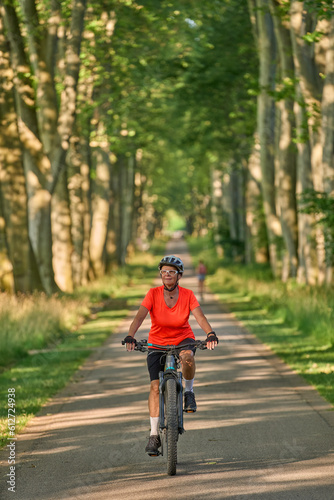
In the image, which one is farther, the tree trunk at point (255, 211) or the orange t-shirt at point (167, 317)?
the tree trunk at point (255, 211)

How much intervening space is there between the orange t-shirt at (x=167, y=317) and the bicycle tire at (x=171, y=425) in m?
0.51

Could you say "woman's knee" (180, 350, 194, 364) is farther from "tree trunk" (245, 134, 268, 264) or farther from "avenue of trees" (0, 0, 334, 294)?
"tree trunk" (245, 134, 268, 264)

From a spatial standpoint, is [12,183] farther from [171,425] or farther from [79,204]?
[171,425]

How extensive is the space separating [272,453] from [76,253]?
25940 millimetres

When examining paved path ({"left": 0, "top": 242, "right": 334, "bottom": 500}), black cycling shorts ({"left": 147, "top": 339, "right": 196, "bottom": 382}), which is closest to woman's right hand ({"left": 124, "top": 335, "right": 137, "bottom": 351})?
black cycling shorts ({"left": 147, "top": 339, "right": 196, "bottom": 382})

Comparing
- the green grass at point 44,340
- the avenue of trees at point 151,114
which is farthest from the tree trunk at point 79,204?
the green grass at point 44,340

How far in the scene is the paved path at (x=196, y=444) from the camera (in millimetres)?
7234

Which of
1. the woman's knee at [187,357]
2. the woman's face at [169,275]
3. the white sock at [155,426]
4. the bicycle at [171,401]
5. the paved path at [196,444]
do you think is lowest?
the paved path at [196,444]

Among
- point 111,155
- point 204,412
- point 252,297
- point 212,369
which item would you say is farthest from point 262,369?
Result: point 111,155

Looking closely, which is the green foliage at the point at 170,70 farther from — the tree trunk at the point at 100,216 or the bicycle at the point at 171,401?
the bicycle at the point at 171,401

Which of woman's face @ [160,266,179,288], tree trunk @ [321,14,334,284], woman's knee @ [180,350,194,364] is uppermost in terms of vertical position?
tree trunk @ [321,14,334,284]

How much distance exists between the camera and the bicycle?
25.0 ft

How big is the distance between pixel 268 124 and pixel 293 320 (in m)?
11.8

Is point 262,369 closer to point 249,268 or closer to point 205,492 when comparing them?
point 205,492
